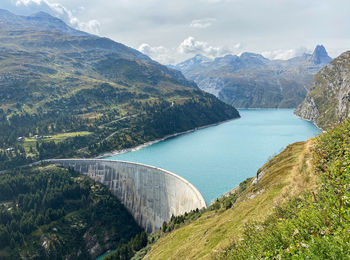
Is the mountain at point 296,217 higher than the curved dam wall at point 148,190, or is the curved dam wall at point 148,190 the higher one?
the mountain at point 296,217

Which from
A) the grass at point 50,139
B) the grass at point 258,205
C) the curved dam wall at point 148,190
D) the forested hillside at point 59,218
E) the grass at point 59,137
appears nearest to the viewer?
the grass at point 258,205

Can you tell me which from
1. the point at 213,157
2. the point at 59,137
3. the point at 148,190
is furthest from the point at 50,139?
the point at 148,190

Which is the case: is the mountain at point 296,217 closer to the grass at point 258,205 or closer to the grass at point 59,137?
the grass at point 258,205

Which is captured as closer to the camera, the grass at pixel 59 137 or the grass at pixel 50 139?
the grass at pixel 50 139

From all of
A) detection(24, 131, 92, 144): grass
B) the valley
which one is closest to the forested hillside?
the valley

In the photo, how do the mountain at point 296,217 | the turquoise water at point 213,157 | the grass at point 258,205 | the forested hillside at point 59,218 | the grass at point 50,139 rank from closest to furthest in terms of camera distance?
the mountain at point 296,217 < the grass at point 258,205 < the forested hillside at point 59,218 < the turquoise water at point 213,157 < the grass at point 50,139

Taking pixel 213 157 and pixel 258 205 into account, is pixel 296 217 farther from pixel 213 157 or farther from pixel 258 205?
pixel 213 157

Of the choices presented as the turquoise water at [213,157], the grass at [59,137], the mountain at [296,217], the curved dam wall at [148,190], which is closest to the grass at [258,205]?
the mountain at [296,217]

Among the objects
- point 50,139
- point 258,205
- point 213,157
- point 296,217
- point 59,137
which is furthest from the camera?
point 59,137

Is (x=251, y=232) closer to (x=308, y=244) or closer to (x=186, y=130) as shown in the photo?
(x=308, y=244)

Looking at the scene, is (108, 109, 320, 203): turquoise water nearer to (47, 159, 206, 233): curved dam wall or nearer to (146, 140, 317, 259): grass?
(47, 159, 206, 233): curved dam wall
